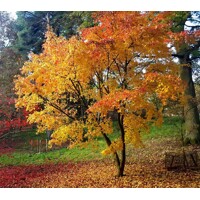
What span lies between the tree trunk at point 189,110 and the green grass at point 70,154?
7.7 inches

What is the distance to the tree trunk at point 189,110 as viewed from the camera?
5631 millimetres

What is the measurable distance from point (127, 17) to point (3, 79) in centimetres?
242

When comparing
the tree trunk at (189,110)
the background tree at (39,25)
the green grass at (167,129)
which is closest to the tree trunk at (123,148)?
the green grass at (167,129)

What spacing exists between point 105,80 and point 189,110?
172 cm

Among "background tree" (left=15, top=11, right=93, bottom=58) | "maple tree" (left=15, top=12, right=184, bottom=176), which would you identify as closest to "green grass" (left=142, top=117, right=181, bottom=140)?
"maple tree" (left=15, top=12, right=184, bottom=176)

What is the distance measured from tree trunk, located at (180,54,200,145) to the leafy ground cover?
0.25 m

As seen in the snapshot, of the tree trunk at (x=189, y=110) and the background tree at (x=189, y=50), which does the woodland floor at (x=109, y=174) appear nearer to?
the tree trunk at (x=189, y=110)

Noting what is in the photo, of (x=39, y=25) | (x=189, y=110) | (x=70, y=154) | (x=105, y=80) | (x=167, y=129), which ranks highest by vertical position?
(x=39, y=25)

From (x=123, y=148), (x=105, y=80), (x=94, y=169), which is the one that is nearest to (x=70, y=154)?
(x=94, y=169)

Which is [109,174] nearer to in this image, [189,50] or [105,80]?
[105,80]

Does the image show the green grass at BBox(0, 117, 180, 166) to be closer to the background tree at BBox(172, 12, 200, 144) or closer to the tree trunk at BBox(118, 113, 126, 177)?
the tree trunk at BBox(118, 113, 126, 177)

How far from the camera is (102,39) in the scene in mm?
4945

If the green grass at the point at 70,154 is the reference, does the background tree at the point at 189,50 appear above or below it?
above

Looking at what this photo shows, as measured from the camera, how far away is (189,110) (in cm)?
581
